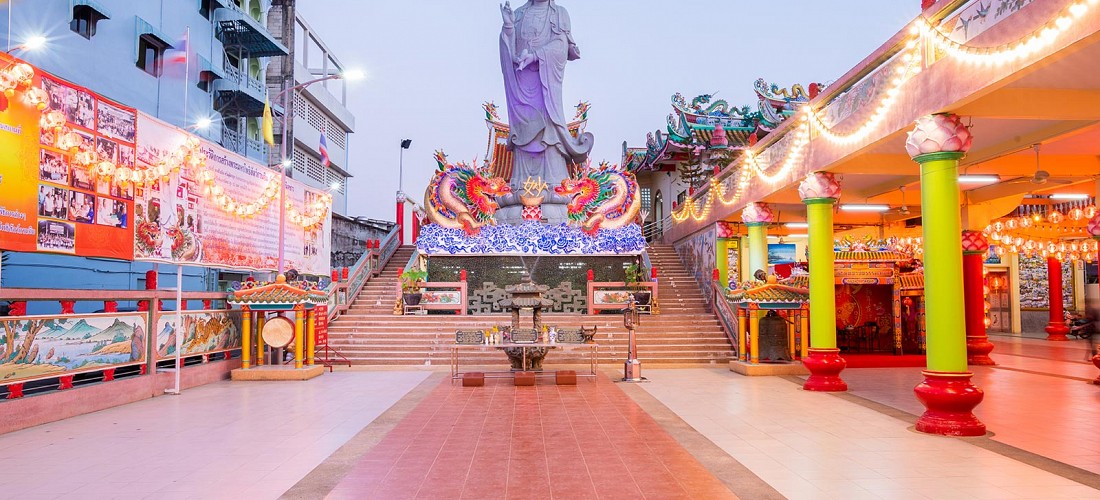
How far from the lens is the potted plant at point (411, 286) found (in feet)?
62.0

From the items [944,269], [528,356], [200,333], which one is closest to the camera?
[944,269]

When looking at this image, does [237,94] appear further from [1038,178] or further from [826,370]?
[1038,178]

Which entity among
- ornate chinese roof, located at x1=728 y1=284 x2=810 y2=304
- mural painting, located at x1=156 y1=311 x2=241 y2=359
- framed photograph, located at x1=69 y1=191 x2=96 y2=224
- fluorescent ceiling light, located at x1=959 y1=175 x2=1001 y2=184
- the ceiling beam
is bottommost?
mural painting, located at x1=156 y1=311 x2=241 y2=359

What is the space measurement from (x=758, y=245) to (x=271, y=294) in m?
10.5

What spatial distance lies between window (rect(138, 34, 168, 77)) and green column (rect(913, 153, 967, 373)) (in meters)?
20.5

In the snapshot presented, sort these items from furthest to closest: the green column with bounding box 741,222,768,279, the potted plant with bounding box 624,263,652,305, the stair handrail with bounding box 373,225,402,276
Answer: the stair handrail with bounding box 373,225,402,276, the potted plant with bounding box 624,263,652,305, the green column with bounding box 741,222,768,279

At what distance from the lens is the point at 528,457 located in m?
6.93

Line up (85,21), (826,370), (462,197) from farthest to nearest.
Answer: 1. (462,197)
2. (85,21)
3. (826,370)

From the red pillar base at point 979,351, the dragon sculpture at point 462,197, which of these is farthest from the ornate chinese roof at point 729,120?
the red pillar base at point 979,351

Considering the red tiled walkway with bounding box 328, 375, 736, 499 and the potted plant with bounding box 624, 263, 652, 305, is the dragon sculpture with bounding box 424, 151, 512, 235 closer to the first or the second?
the potted plant with bounding box 624, 263, 652, 305

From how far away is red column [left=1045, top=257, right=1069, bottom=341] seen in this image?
23.5m

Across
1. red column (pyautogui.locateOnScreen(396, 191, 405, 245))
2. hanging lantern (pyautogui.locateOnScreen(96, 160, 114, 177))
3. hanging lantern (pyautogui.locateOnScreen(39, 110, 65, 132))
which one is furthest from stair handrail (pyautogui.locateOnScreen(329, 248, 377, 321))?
hanging lantern (pyautogui.locateOnScreen(39, 110, 65, 132))

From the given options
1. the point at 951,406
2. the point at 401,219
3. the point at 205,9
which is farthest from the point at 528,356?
the point at 205,9

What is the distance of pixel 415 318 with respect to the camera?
18.1m
